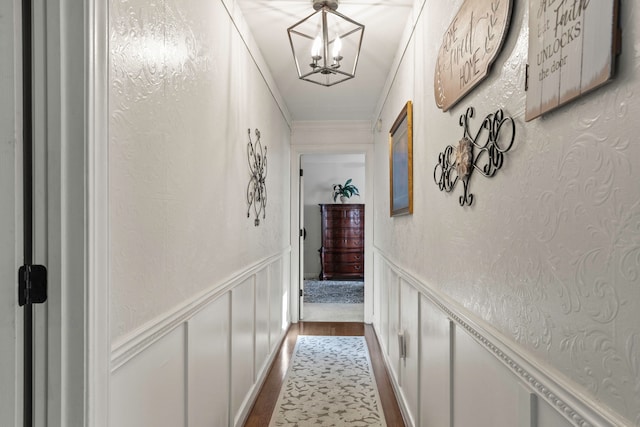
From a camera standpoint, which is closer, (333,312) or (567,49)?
(567,49)

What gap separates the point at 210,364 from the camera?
5.24 feet

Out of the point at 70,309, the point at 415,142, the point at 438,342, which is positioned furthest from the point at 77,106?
the point at 415,142

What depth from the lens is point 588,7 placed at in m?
0.62

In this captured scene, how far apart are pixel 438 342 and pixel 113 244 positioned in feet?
4.19

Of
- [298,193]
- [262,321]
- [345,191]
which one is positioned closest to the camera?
[262,321]

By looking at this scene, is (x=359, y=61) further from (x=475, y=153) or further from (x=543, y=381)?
(x=543, y=381)

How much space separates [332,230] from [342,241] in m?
0.28

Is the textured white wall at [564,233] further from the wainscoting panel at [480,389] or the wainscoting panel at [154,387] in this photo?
the wainscoting panel at [154,387]

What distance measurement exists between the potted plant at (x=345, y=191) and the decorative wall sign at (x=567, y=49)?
20.7 ft

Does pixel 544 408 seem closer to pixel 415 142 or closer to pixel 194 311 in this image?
pixel 194 311

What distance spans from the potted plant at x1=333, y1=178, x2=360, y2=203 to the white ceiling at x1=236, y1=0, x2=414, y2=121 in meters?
2.98

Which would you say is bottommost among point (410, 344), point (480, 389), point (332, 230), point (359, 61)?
point (410, 344)
